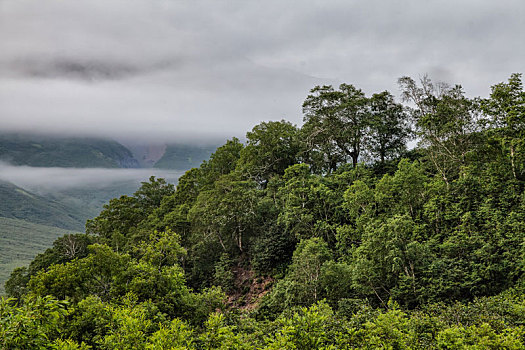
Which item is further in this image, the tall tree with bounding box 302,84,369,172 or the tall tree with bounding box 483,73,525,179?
the tall tree with bounding box 302,84,369,172

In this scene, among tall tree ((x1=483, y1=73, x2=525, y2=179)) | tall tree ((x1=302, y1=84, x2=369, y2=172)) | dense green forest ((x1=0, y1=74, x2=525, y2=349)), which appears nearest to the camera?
dense green forest ((x1=0, y1=74, x2=525, y2=349))

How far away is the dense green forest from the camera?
809 cm

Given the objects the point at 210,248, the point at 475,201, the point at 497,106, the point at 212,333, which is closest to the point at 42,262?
the point at 210,248

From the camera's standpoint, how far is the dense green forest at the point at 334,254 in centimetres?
809

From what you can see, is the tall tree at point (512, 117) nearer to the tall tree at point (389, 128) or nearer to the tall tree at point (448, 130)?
the tall tree at point (448, 130)

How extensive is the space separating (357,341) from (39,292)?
12875 millimetres

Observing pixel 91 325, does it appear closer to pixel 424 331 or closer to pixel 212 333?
pixel 212 333

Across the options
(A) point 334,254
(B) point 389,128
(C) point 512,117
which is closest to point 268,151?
(B) point 389,128

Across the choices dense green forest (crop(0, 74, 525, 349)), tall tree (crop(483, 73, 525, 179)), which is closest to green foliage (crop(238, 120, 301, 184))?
dense green forest (crop(0, 74, 525, 349))

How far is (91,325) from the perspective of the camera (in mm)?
11133

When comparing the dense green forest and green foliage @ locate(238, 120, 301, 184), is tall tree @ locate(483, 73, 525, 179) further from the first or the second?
green foliage @ locate(238, 120, 301, 184)

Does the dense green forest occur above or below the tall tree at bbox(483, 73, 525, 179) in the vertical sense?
below

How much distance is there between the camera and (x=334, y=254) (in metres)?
22.9

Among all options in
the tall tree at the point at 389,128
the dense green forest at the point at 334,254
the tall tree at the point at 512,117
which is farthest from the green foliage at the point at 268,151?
the tall tree at the point at 512,117
